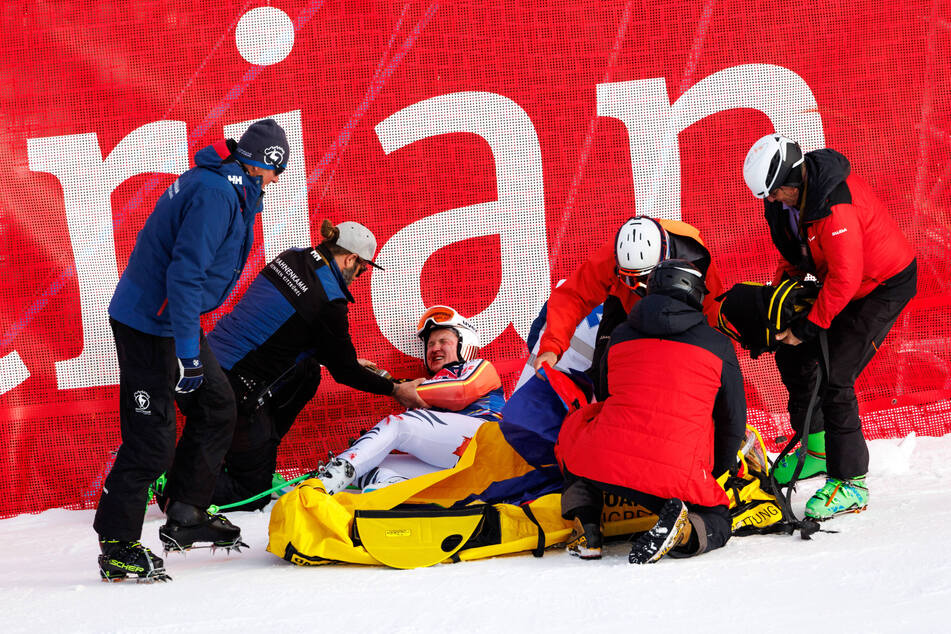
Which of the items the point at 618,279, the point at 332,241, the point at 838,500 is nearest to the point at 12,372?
the point at 332,241

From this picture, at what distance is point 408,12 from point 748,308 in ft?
8.23

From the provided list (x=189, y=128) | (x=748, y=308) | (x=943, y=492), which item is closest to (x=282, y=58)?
(x=189, y=128)

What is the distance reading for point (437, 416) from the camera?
4.42 metres

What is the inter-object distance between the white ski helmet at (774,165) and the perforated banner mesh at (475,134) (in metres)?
1.54

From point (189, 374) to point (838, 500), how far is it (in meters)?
2.39

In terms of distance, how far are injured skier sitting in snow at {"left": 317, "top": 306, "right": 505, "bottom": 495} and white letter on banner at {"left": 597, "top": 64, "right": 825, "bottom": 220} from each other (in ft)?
4.18

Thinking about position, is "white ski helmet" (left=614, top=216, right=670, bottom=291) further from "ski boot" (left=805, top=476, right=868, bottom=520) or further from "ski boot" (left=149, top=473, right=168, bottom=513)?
"ski boot" (left=149, top=473, right=168, bottom=513)

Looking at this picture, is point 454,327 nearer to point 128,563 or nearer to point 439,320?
point 439,320

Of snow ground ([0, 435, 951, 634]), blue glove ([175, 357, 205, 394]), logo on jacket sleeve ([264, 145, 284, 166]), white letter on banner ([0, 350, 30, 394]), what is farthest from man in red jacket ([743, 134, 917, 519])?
white letter on banner ([0, 350, 30, 394])

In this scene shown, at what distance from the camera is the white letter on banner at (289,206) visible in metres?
4.96

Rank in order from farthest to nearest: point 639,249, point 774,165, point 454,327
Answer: point 454,327, point 639,249, point 774,165

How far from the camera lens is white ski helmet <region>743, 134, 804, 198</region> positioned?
345cm

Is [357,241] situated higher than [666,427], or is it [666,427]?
[357,241]

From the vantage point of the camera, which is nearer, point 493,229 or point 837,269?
point 837,269
